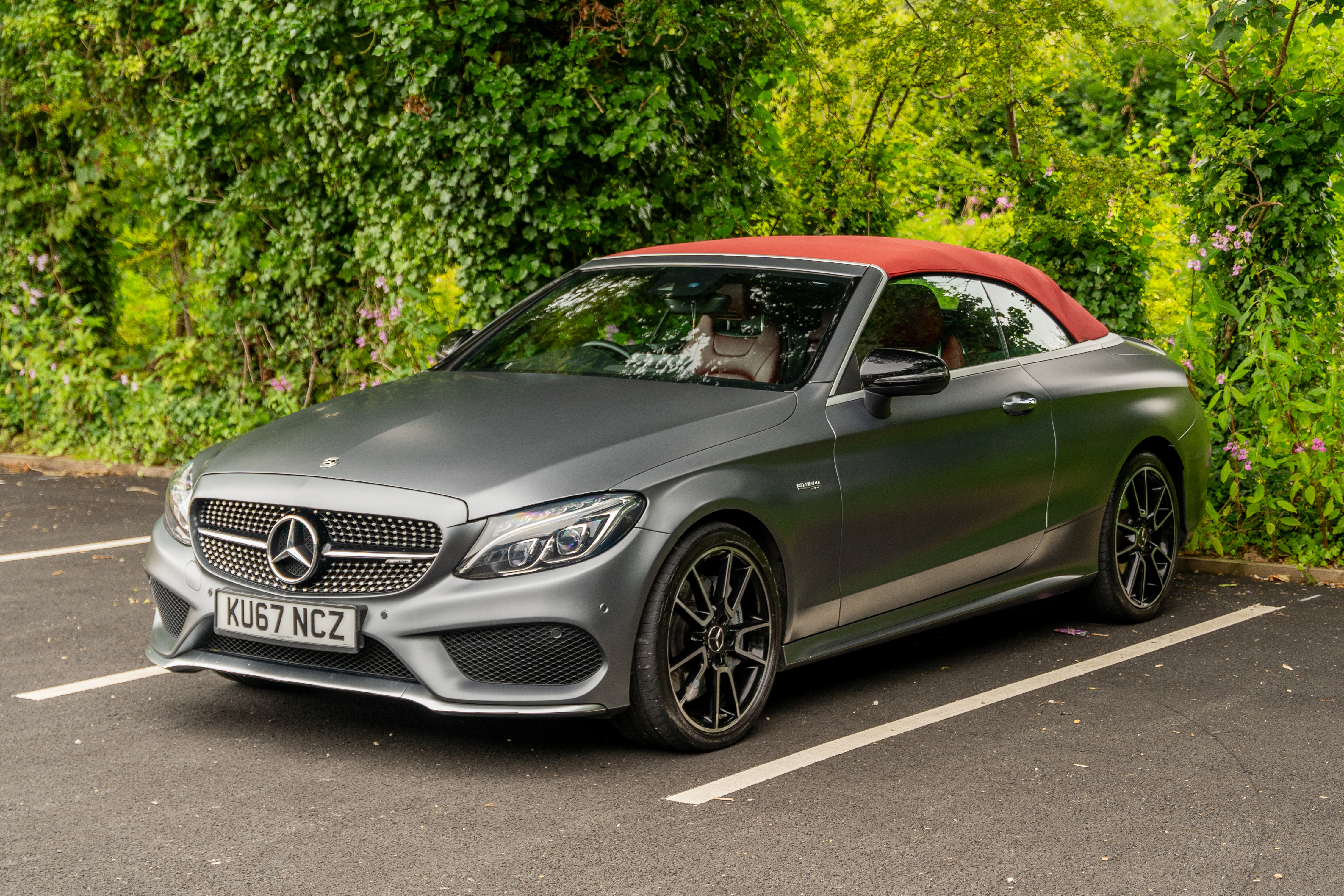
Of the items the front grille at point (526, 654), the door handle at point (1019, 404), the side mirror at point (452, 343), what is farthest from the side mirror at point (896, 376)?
the side mirror at point (452, 343)

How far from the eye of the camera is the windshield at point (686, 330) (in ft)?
17.5

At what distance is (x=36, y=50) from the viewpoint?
12.2m

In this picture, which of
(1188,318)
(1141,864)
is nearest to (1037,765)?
(1141,864)

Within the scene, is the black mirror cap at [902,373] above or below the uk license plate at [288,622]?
above

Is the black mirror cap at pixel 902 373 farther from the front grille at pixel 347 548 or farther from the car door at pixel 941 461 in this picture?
the front grille at pixel 347 548

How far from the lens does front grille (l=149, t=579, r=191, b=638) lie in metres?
4.89

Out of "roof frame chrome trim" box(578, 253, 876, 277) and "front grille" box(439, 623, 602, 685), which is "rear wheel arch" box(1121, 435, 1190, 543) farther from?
"front grille" box(439, 623, 602, 685)

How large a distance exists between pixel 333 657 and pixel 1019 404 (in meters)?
2.87

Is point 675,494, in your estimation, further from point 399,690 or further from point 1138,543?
point 1138,543

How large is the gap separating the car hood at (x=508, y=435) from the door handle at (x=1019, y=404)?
1.18 meters

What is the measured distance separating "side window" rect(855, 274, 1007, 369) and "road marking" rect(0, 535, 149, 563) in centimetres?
473

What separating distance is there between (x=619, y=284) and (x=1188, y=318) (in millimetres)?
3757

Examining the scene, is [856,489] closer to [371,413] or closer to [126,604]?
[371,413]

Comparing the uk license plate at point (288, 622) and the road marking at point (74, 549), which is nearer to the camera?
the uk license plate at point (288, 622)
